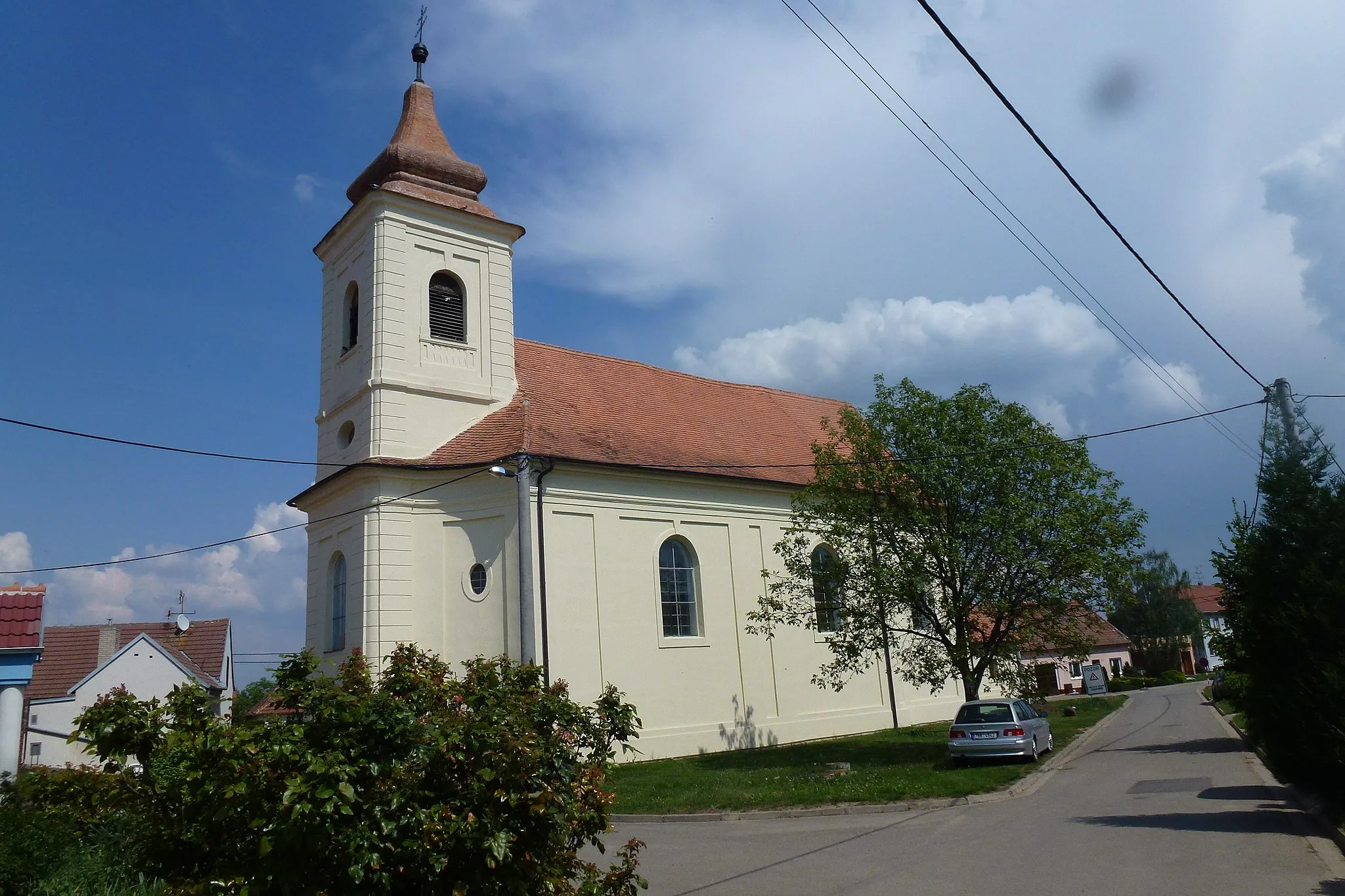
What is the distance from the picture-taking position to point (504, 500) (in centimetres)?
2169

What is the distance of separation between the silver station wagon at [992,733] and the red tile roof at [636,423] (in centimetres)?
841

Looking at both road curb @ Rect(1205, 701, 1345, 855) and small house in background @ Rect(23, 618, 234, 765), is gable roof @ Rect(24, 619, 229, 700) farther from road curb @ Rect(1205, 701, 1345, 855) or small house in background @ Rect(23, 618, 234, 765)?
road curb @ Rect(1205, 701, 1345, 855)

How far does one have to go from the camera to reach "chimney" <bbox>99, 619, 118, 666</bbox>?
1617 inches

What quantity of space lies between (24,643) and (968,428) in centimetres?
1726

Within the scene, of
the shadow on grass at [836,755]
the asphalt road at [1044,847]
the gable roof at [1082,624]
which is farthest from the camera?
the gable roof at [1082,624]

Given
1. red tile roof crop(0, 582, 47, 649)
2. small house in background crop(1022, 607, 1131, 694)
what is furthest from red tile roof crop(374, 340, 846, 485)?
small house in background crop(1022, 607, 1131, 694)

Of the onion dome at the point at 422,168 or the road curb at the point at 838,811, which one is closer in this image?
the road curb at the point at 838,811

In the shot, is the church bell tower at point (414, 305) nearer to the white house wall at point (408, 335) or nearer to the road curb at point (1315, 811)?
the white house wall at point (408, 335)

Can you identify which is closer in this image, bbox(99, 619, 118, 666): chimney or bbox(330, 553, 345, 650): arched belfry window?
bbox(330, 553, 345, 650): arched belfry window

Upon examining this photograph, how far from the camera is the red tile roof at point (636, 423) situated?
74.7ft

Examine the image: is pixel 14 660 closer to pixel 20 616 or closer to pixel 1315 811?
pixel 20 616

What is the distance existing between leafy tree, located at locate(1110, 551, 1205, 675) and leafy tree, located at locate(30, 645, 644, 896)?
2987 inches

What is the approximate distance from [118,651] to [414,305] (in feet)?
90.1

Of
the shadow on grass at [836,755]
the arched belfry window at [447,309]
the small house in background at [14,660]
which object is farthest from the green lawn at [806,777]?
the arched belfry window at [447,309]
